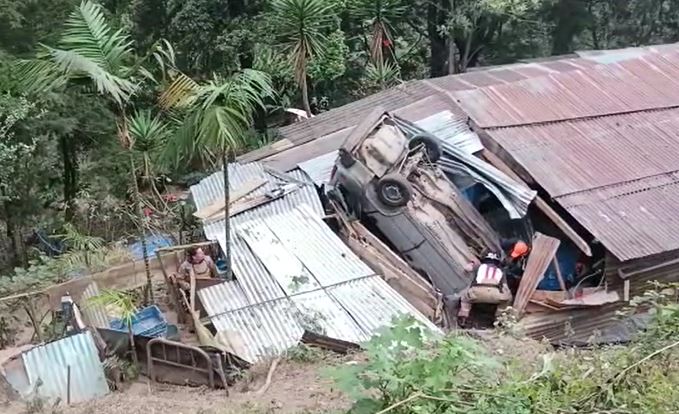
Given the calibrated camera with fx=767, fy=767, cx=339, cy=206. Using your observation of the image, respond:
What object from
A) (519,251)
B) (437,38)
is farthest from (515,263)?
(437,38)

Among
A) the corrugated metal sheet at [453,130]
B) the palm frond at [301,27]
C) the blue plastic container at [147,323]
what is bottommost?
the blue plastic container at [147,323]

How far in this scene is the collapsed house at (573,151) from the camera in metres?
9.20

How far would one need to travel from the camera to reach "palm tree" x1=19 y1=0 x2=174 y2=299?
795 centimetres

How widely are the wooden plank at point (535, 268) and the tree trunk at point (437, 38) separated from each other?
35.1ft

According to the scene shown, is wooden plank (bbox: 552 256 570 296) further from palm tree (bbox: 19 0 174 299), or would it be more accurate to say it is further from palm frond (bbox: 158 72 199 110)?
palm tree (bbox: 19 0 174 299)

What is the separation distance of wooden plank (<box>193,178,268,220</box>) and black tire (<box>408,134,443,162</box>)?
2.36 metres

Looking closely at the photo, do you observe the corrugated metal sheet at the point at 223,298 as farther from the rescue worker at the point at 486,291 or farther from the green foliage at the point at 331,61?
the green foliage at the point at 331,61

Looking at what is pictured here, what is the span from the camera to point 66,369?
7.60 meters

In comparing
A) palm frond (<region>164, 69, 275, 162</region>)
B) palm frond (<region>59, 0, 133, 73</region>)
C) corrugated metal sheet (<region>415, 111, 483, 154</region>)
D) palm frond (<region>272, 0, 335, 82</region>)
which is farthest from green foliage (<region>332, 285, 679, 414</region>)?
palm frond (<region>272, 0, 335, 82</region>)

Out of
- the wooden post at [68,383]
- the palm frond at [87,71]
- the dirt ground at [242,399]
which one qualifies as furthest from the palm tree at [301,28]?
the wooden post at [68,383]

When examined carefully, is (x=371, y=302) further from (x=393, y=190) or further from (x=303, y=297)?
(x=393, y=190)

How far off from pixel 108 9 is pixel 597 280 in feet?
42.5

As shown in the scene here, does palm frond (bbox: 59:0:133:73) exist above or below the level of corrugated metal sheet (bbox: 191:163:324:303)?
above

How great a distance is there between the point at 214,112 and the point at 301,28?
276 inches
